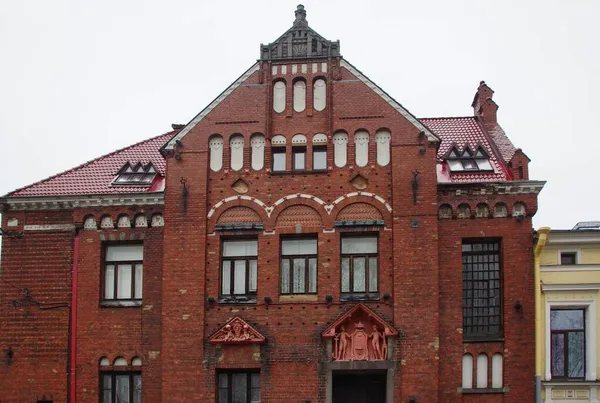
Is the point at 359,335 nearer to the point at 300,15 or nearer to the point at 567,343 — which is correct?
the point at 567,343

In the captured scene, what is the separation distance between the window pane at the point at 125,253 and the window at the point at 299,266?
527 centimetres

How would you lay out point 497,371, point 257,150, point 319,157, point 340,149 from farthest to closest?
point 257,150
point 319,157
point 340,149
point 497,371

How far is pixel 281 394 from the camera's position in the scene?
3278cm

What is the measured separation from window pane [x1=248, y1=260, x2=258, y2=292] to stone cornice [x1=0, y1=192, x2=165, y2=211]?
3843 millimetres

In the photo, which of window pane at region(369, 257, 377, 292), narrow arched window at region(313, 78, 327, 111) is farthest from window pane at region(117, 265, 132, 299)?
narrow arched window at region(313, 78, 327, 111)

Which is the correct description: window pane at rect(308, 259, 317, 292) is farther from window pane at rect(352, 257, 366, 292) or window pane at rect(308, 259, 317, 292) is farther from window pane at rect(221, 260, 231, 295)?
window pane at rect(221, 260, 231, 295)

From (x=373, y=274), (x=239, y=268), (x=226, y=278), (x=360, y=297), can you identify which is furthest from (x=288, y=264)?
(x=373, y=274)

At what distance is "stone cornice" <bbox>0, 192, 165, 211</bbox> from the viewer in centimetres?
3522

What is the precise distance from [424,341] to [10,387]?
14.2 m

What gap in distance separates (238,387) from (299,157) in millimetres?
8019

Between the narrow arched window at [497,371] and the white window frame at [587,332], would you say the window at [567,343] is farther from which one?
the narrow arched window at [497,371]

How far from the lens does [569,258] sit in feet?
111

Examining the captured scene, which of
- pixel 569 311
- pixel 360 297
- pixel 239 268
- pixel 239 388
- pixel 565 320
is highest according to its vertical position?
pixel 239 268

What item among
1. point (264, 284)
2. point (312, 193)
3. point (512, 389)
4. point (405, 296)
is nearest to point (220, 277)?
point (264, 284)
